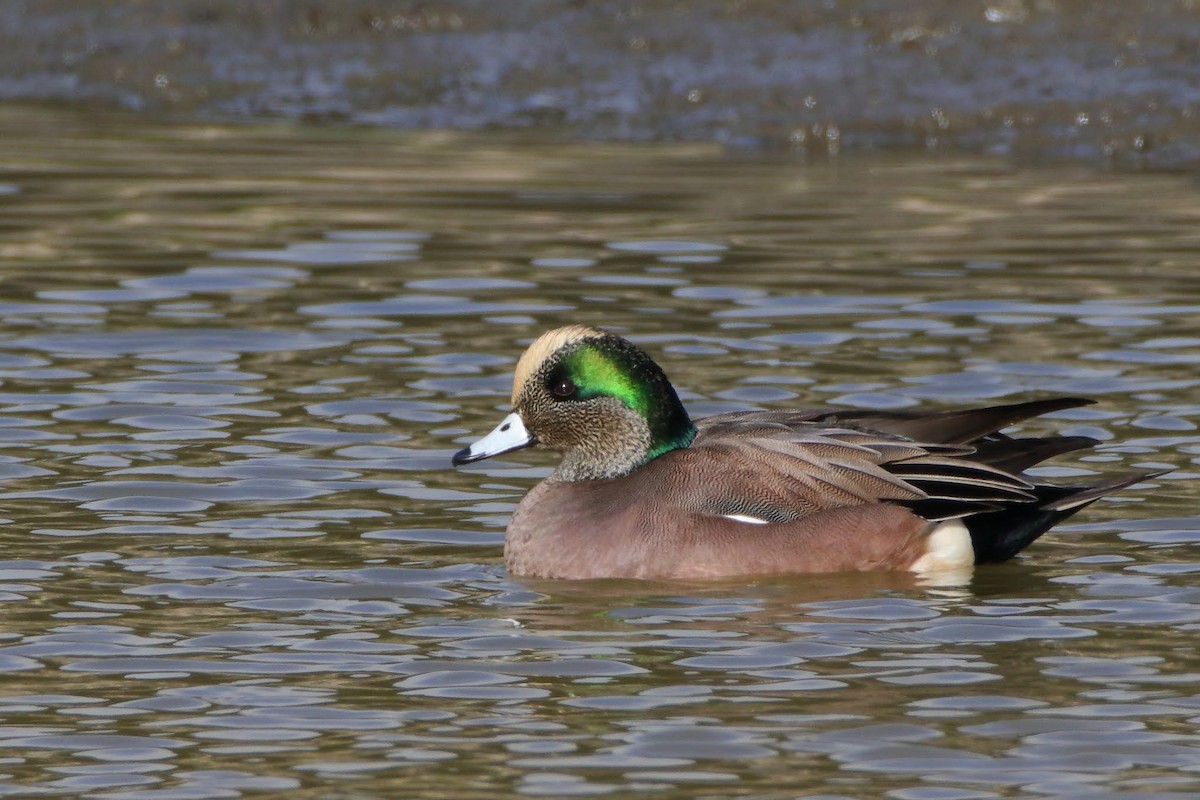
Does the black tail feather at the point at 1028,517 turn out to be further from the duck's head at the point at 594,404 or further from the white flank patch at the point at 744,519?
the duck's head at the point at 594,404

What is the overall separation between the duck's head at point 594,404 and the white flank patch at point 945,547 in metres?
0.79

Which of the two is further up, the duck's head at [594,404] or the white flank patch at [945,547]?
the duck's head at [594,404]

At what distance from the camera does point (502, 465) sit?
341 inches

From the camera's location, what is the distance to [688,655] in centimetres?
610

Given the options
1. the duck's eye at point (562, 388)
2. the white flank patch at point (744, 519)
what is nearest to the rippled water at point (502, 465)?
the white flank patch at point (744, 519)

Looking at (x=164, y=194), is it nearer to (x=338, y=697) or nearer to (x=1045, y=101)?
(x=1045, y=101)

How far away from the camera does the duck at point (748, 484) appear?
696cm

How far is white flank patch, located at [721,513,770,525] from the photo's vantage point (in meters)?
6.98

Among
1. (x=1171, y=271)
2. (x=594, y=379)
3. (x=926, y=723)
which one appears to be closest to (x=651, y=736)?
(x=926, y=723)

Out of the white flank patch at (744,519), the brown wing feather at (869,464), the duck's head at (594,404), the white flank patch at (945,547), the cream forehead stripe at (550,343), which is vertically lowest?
the white flank patch at (945,547)

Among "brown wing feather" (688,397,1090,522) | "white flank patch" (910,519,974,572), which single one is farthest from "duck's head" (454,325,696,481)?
"white flank patch" (910,519,974,572)

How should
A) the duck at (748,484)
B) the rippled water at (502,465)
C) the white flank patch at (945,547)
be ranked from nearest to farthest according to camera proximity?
1. the rippled water at (502,465)
2. the duck at (748,484)
3. the white flank patch at (945,547)

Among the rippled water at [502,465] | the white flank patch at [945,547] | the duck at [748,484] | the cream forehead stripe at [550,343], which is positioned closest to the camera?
the rippled water at [502,465]

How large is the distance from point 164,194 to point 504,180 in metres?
1.85
